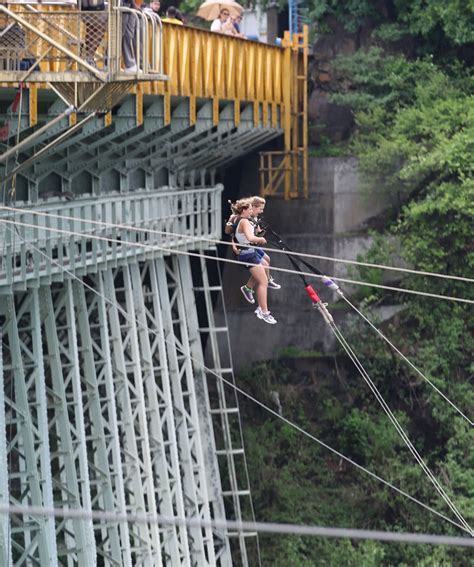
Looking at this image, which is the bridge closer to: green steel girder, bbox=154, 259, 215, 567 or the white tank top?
green steel girder, bbox=154, 259, 215, 567

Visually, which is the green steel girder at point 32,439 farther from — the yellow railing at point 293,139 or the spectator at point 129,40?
the yellow railing at point 293,139

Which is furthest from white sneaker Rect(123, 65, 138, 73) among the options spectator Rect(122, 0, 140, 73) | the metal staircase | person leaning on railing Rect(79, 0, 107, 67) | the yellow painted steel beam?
the metal staircase

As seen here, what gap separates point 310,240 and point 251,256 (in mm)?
17825

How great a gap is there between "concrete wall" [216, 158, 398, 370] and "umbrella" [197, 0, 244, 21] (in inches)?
161

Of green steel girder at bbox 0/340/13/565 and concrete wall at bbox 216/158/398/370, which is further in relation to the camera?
concrete wall at bbox 216/158/398/370

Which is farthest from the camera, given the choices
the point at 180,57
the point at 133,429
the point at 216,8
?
the point at 216,8

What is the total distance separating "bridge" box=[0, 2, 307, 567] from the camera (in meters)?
22.4

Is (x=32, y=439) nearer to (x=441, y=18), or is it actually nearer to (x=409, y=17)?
(x=441, y=18)

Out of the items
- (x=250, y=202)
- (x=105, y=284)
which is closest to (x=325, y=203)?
(x=105, y=284)

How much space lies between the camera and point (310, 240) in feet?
121

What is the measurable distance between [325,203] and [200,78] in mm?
6836

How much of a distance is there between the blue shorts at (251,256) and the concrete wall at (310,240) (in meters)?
17.2

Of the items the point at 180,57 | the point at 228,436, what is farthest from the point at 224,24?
the point at 228,436

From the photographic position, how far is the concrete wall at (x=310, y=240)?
36.7 meters
